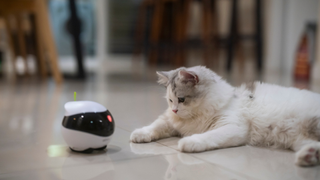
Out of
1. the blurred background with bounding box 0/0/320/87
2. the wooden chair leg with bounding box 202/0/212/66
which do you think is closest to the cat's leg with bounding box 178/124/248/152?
the blurred background with bounding box 0/0/320/87

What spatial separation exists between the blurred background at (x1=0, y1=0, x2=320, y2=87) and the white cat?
1759mm

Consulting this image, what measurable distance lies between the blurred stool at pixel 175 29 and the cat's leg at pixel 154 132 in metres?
2.87

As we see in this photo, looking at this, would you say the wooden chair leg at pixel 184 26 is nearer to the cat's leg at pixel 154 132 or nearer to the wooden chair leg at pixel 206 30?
the wooden chair leg at pixel 206 30

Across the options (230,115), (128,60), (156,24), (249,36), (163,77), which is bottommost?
(128,60)

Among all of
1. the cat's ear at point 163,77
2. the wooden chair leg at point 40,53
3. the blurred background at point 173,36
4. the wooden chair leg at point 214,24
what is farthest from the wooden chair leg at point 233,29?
the cat's ear at point 163,77

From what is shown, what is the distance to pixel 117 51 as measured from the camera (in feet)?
20.2

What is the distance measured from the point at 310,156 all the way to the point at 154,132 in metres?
0.50

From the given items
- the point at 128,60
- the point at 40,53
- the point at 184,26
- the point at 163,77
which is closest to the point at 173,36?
the point at 184,26

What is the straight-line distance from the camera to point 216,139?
2.99 ft

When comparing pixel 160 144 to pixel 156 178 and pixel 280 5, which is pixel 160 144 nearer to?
pixel 156 178

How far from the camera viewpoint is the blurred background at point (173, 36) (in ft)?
10.6

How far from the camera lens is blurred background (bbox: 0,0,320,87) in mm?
3243

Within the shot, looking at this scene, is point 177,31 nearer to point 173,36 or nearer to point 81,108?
point 173,36

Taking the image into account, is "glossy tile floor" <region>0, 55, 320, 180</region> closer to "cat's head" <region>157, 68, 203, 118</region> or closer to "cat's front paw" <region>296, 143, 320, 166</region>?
"cat's front paw" <region>296, 143, 320, 166</region>
